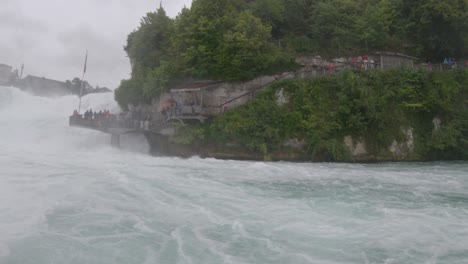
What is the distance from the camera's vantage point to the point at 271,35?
35812mm

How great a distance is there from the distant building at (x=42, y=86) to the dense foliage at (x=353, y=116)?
64826 millimetres

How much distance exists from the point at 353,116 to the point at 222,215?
61.3ft

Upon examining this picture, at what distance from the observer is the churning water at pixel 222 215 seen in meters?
8.88

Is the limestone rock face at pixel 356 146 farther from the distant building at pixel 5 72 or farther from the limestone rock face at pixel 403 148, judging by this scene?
the distant building at pixel 5 72

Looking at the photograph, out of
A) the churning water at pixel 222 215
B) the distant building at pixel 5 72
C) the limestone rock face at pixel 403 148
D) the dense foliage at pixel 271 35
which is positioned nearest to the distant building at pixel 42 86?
the distant building at pixel 5 72

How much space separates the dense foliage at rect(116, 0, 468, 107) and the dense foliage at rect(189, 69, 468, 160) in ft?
15.0

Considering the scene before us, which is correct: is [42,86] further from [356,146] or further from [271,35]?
[356,146]

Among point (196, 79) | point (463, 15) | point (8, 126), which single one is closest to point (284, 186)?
point (196, 79)

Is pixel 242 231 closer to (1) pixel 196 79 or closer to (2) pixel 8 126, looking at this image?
(1) pixel 196 79

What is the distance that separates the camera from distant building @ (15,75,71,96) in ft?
264

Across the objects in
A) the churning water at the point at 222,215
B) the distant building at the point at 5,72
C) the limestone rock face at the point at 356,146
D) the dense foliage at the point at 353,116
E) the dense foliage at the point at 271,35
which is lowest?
the churning water at the point at 222,215

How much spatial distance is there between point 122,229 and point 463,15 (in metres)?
35.7

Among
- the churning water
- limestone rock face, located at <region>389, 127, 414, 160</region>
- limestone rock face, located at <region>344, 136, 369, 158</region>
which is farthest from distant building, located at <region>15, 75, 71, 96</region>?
limestone rock face, located at <region>389, 127, 414, 160</region>

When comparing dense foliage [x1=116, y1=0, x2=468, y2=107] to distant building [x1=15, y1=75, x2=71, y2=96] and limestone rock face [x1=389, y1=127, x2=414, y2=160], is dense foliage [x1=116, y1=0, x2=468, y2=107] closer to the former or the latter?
limestone rock face [x1=389, y1=127, x2=414, y2=160]
